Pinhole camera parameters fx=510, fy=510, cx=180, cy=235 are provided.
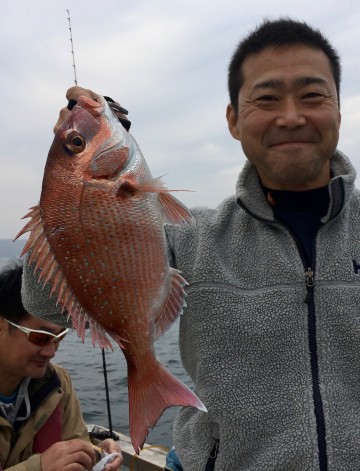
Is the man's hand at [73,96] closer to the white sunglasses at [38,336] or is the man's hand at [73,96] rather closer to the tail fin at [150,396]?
the tail fin at [150,396]

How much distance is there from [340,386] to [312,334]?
24 centimetres

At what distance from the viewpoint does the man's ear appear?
259cm

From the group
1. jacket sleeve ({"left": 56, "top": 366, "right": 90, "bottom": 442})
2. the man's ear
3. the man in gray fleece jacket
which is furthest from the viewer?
jacket sleeve ({"left": 56, "top": 366, "right": 90, "bottom": 442})

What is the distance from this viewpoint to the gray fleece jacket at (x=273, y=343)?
2.10 meters

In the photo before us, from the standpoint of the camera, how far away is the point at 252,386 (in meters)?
2.18

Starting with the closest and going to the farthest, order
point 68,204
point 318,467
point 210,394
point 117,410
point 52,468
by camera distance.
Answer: point 68,204, point 318,467, point 210,394, point 52,468, point 117,410

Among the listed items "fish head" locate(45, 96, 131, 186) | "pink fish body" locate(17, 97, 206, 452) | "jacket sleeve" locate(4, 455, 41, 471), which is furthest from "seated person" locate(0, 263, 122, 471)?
"fish head" locate(45, 96, 131, 186)

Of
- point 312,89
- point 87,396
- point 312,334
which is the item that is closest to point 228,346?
point 312,334

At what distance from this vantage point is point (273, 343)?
219 centimetres

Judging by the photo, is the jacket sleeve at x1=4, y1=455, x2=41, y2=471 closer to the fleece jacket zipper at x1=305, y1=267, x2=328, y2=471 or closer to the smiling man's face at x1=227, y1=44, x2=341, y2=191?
the fleece jacket zipper at x1=305, y1=267, x2=328, y2=471

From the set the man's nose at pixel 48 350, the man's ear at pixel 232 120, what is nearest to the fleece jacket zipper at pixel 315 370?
the man's ear at pixel 232 120

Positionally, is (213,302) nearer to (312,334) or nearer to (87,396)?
(312,334)

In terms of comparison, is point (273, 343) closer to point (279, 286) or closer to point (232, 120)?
point (279, 286)

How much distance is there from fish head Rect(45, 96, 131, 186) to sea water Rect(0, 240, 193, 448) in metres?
3.59
